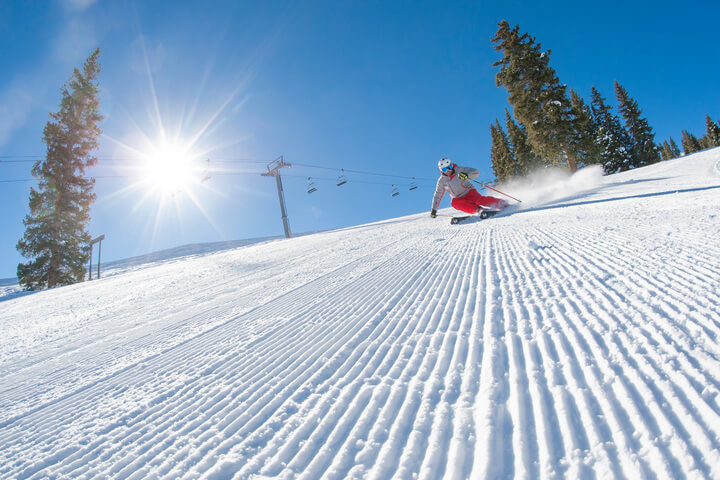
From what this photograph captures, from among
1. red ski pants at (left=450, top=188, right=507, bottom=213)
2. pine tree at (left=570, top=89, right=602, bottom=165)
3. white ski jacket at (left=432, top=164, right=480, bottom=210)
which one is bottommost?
red ski pants at (left=450, top=188, right=507, bottom=213)

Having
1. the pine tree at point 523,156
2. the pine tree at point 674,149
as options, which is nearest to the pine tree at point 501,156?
the pine tree at point 523,156

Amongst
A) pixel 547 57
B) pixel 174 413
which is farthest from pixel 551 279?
pixel 547 57

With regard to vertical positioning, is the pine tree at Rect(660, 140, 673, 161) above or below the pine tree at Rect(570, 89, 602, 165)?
above

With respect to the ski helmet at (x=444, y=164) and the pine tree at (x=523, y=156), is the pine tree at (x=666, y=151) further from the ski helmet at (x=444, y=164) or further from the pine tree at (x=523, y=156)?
the ski helmet at (x=444, y=164)

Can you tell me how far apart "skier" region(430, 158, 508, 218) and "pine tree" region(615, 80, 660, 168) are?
36.8m

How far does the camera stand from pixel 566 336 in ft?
5.82

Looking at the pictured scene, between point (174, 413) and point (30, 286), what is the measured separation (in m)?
21.9

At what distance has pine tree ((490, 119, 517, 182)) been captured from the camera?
3834cm

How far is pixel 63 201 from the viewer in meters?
17.9

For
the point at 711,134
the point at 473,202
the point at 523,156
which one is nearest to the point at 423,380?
the point at 473,202

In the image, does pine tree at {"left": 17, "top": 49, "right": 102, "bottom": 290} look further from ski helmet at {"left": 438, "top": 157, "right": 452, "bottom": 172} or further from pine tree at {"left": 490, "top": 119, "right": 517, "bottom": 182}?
pine tree at {"left": 490, "top": 119, "right": 517, "bottom": 182}

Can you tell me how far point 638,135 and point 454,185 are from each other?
131 feet

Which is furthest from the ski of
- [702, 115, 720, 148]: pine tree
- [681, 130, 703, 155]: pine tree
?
[681, 130, 703, 155]: pine tree

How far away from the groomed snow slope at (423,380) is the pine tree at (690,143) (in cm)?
8349
